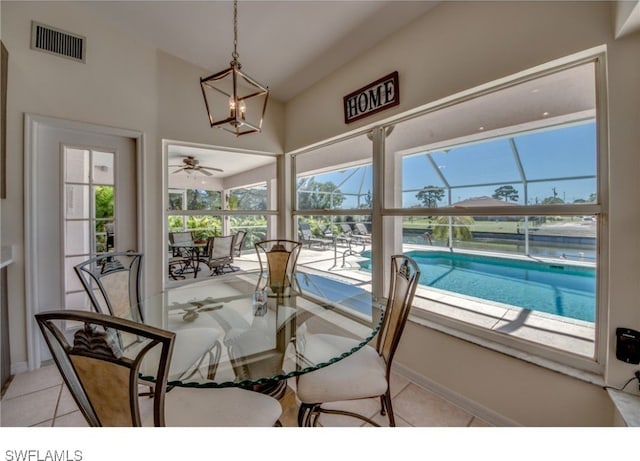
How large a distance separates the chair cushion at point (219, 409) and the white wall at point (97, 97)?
1945 millimetres

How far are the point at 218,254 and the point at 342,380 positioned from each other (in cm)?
263

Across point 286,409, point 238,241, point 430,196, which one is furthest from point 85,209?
point 430,196

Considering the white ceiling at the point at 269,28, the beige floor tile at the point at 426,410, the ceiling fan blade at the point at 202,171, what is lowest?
the beige floor tile at the point at 426,410

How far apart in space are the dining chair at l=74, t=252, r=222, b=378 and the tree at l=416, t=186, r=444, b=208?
1.87m

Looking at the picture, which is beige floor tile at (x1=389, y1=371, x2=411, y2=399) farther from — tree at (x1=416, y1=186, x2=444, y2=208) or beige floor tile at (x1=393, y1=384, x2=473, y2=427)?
tree at (x1=416, y1=186, x2=444, y2=208)

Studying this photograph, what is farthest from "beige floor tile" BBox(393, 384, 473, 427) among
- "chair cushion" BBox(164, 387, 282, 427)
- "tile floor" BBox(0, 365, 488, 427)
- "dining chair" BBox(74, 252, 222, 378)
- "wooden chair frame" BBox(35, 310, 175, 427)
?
"wooden chair frame" BBox(35, 310, 175, 427)

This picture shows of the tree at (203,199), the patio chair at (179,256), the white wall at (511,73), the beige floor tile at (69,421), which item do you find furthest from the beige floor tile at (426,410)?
the tree at (203,199)

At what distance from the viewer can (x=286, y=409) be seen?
1.67m

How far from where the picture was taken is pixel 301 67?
2.79 m

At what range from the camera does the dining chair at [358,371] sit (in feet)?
4.23

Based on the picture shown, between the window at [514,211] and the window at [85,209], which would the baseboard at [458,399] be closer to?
the window at [514,211]

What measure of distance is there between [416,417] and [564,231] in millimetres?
1485

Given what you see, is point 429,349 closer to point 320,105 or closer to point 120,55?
point 320,105
